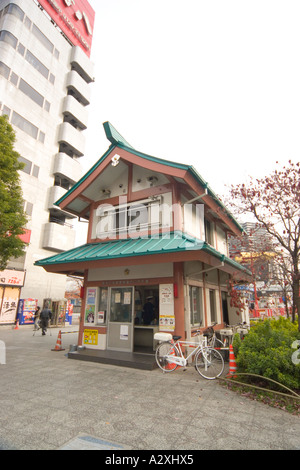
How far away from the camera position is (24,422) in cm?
445

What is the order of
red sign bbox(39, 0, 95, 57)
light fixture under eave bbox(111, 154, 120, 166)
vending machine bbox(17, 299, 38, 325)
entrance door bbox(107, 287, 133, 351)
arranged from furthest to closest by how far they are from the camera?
red sign bbox(39, 0, 95, 57)
vending machine bbox(17, 299, 38, 325)
light fixture under eave bbox(111, 154, 120, 166)
entrance door bbox(107, 287, 133, 351)

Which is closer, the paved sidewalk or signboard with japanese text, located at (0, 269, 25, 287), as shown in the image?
the paved sidewalk

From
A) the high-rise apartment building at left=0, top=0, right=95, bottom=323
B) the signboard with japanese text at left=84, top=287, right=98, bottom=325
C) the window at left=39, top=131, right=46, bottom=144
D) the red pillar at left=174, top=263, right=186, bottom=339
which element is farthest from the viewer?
the window at left=39, top=131, right=46, bottom=144

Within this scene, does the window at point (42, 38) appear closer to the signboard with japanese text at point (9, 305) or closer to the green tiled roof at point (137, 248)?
the signboard with japanese text at point (9, 305)

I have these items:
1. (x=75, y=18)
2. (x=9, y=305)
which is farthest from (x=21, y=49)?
(x=9, y=305)

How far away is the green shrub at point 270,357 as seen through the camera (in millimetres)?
5909

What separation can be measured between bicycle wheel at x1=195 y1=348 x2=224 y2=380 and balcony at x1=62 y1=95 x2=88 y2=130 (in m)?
36.2

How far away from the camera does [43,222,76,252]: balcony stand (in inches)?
1141

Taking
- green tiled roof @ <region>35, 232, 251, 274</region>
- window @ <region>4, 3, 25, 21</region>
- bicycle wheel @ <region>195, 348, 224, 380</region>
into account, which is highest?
window @ <region>4, 3, 25, 21</region>

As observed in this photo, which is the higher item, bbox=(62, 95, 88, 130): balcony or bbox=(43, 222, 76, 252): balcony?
bbox=(62, 95, 88, 130): balcony

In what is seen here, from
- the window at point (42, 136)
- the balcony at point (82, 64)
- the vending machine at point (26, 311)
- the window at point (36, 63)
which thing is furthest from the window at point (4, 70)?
the vending machine at point (26, 311)

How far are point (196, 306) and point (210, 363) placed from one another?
11.3 ft

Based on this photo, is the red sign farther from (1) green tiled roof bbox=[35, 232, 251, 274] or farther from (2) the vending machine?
(1) green tiled roof bbox=[35, 232, 251, 274]

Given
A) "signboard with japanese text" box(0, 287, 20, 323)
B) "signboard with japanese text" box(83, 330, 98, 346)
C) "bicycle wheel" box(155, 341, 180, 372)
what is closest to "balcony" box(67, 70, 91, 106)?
"signboard with japanese text" box(0, 287, 20, 323)
